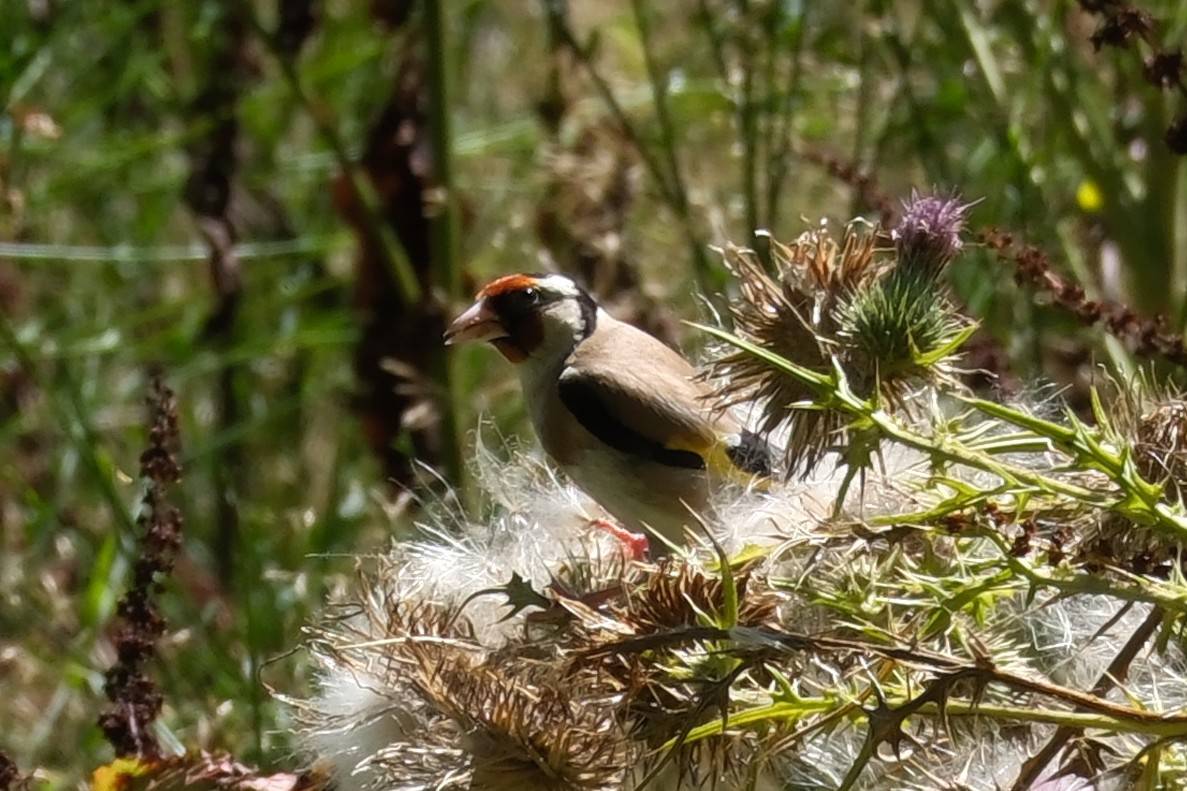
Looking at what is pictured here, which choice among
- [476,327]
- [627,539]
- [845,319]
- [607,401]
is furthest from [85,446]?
[845,319]

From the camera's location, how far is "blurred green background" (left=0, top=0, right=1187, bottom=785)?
3064 mm

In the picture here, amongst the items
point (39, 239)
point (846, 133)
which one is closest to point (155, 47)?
point (39, 239)

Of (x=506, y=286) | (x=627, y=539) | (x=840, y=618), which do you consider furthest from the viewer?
(x=506, y=286)

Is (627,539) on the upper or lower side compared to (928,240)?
lower

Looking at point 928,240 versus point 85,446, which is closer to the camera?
point 928,240

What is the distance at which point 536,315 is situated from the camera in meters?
2.99

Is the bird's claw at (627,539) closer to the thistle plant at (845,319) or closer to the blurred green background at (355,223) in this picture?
the thistle plant at (845,319)

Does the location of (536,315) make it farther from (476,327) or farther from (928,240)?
(928,240)

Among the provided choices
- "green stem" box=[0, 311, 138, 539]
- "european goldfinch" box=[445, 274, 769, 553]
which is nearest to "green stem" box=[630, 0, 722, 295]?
"european goldfinch" box=[445, 274, 769, 553]

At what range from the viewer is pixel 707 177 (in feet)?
16.8

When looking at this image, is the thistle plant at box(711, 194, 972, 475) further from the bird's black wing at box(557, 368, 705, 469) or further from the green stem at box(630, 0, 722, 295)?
the green stem at box(630, 0, 722, 295)

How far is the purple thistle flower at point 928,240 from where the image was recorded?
1.57m

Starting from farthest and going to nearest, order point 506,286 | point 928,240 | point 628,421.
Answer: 1. point 506,286
2. point 628,421
3. point 928,240

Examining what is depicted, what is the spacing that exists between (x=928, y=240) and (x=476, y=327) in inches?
53.5
